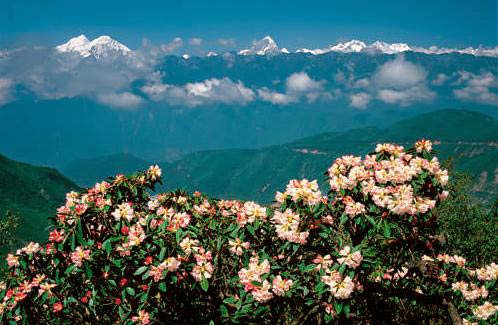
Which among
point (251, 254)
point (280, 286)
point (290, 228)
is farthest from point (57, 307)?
point (290, 228)

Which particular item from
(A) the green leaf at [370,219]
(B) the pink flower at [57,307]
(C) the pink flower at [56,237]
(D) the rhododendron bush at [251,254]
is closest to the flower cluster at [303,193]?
(D) the rhododendron bush at [251,254]

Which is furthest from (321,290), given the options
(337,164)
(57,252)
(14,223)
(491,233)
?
(14,223)

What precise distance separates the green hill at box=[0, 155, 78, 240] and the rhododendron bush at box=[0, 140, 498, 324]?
464 feet

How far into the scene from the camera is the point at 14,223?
30141mm

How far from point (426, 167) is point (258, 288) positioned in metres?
3.51

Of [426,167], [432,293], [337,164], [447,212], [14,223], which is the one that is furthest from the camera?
[447,212]

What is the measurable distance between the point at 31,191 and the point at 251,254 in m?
184

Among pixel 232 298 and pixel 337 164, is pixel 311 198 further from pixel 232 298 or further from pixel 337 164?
pixel 232 298

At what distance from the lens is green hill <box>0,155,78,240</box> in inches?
5965

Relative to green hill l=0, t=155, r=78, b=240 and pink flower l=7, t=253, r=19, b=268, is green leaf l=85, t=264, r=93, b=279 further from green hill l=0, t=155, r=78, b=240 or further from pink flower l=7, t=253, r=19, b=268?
green hill l=0, t=155, r=78, b=240

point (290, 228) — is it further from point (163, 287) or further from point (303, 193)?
point (163, 287)

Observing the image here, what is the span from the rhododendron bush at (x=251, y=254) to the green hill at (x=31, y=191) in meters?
141

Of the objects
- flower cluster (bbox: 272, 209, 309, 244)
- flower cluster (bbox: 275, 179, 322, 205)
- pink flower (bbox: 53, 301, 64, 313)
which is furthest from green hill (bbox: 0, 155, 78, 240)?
flower cluster (bbox: 272, 209, 309, 244)

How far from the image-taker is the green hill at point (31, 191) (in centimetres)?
15150
